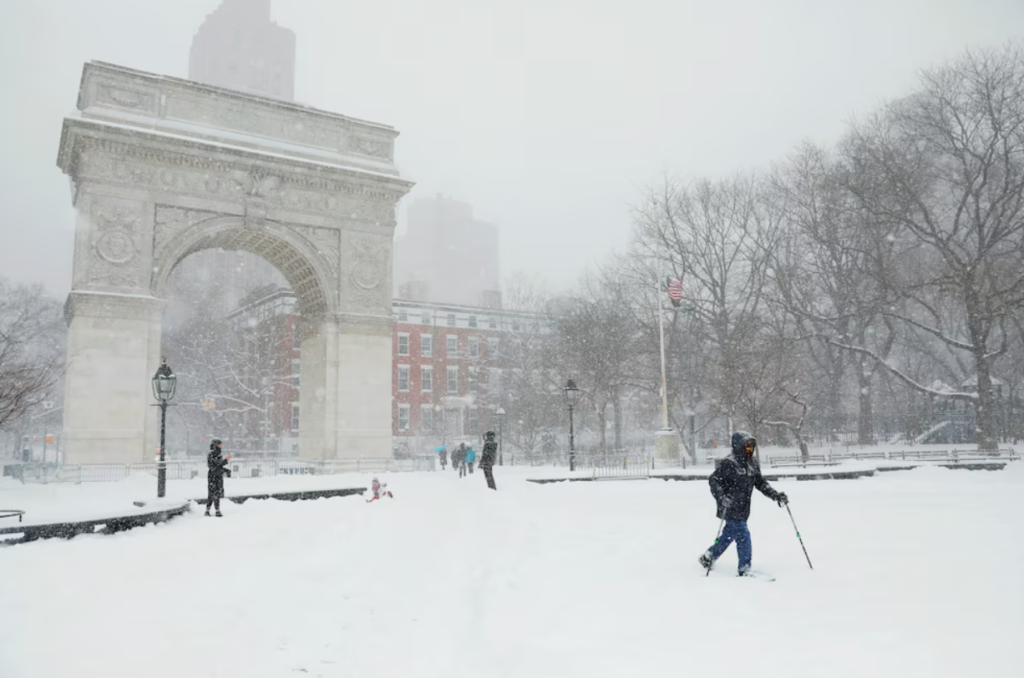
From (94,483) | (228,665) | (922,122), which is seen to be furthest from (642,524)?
(922,122)

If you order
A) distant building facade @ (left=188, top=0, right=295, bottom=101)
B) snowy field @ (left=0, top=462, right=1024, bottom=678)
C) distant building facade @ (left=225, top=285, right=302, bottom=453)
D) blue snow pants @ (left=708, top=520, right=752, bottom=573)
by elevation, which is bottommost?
snowy field @ (left=0, top=462, right=1024, bottom=678)

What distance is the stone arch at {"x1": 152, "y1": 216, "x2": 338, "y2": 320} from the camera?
27172 mm

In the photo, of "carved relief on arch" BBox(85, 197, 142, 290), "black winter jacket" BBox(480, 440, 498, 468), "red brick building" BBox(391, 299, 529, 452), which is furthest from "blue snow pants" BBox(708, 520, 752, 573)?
"red brick building" BBox(391, 299, 529, 452)

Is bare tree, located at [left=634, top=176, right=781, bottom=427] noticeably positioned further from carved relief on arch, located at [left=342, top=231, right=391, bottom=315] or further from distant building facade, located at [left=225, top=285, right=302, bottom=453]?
distant building facade, located at [left=225, top=285, right=302, bottom=453]

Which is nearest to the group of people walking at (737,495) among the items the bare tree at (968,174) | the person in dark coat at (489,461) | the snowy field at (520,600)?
the snowy field at (520,600)

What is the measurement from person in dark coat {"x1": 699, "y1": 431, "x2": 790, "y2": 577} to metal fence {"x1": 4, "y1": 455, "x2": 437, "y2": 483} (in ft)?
70.3

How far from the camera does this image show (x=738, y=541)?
749 centimetres

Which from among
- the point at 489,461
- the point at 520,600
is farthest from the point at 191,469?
the point at 520,600

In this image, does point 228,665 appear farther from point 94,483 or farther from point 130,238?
point 130,238

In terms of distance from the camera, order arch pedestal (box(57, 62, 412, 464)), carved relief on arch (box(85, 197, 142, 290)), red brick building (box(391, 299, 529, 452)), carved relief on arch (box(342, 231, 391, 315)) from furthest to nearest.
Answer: red brick building (box(391, 299, 529, 452)), carved relief on arch (box(342, 231, 391, 315)), carved relief on arch (box(85, 197, 142, 290)), arch pedestal (box(57, 62, 412, 464))

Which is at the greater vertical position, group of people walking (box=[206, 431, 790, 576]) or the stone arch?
the stone arch

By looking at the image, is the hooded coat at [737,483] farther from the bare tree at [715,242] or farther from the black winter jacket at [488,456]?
the bare tree at [715,242]

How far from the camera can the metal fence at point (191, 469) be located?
23.8m

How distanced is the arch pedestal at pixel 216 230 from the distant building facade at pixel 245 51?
142881 millimetres
